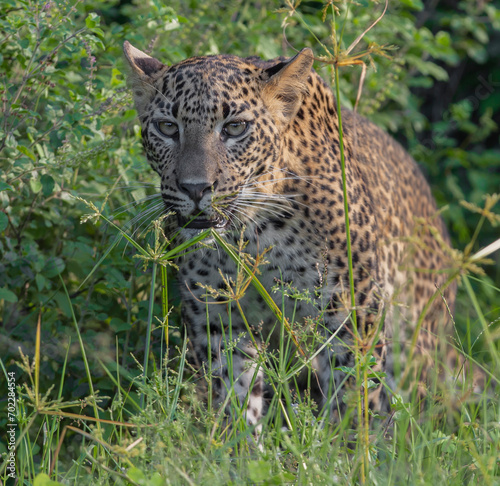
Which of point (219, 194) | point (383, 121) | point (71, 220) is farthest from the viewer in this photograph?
point (383, 121)

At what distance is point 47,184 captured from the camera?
3764 mm

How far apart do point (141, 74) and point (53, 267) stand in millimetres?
1129

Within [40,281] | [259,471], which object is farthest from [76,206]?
[259,471]

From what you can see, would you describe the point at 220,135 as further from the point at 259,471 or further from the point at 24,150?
the point at 259,471

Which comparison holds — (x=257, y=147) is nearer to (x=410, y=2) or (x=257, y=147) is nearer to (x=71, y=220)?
(x=71, y=220)

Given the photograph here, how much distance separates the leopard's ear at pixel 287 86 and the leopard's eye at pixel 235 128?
0.19 metres

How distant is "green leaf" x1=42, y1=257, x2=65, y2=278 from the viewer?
3.95m

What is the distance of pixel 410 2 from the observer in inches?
195

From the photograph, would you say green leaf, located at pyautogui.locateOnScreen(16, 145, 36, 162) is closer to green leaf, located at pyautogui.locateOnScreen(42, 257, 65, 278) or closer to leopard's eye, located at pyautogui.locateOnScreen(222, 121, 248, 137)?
green leaf, located at pyautogui.locateOnScreen(42, 257, 65, 278)

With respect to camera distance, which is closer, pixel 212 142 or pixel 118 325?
pixel 212 142

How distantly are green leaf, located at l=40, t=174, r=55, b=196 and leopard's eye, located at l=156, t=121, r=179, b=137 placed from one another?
64 centimetres

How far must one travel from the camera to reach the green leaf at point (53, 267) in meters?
3.95

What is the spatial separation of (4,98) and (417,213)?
2531 millimetres

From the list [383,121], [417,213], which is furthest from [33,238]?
[383,121]
